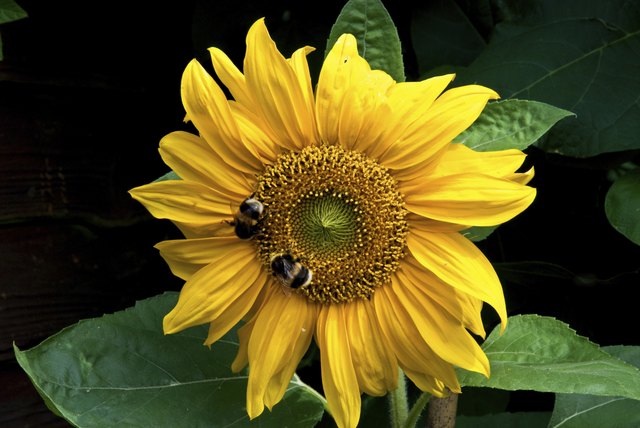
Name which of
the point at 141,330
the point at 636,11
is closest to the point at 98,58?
the point at 141,330

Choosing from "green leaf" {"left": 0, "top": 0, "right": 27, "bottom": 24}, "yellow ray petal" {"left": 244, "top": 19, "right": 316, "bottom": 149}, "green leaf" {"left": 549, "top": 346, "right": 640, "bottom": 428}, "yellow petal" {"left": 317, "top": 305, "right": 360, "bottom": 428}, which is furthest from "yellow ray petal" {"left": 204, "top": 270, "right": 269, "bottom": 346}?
"green leaf" {"left": 0, "top": 0, "right": 27, "bottom": 24}

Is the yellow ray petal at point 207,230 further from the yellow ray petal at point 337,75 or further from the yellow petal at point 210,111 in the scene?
the yellow ray petal at point 337,75

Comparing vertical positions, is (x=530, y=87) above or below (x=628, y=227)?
above

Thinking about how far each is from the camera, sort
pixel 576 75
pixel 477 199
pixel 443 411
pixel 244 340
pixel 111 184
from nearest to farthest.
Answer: pixel 477 199
pixel 244 340
pixel 443 411
pixel 576 75
pixel 111 184

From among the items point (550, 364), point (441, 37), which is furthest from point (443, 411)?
point (441, 37)

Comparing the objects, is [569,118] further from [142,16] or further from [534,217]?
[142,16]

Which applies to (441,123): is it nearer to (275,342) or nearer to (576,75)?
(275,342)
